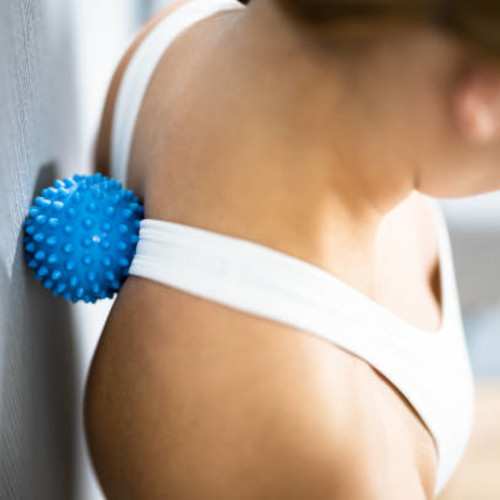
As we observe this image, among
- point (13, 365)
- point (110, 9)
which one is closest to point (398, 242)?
point (13, 365)

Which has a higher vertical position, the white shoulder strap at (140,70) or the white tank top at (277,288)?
the white shoulder strap at (140,70)

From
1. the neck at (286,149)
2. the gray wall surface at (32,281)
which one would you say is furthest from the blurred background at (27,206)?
the neck at (286,149)

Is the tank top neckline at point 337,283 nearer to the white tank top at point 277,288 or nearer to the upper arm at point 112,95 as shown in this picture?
the white tank top at point 277,288

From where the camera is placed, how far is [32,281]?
0.51m

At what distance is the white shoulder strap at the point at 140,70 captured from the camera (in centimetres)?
57

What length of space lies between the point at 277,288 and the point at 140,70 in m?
0.22

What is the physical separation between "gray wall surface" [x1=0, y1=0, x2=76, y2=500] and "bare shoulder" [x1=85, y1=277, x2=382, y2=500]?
0.07 meters

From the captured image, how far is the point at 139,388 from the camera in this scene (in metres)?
0.48

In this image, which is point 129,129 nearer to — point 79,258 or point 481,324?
point 79,258

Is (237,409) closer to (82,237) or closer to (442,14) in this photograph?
(82,237)

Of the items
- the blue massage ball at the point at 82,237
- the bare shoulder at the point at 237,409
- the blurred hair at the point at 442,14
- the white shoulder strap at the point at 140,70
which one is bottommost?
the bare shoulder at the point at 237,409

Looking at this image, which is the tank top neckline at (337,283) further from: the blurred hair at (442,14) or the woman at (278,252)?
the blurred hair at (442,14)

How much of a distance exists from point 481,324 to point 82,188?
1008mm

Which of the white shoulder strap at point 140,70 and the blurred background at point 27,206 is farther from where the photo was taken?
the white shoulder strap at point 140,70
